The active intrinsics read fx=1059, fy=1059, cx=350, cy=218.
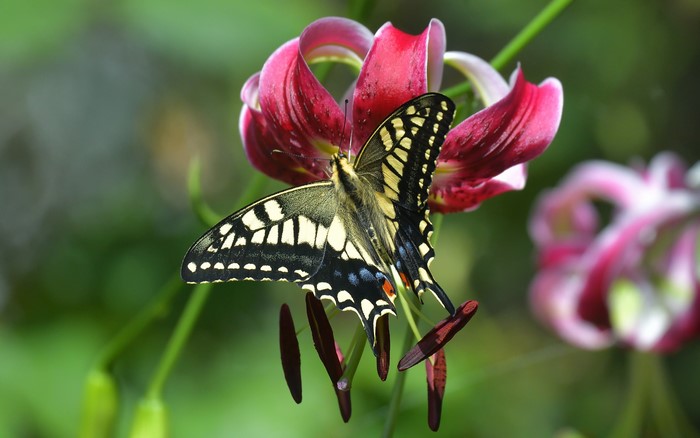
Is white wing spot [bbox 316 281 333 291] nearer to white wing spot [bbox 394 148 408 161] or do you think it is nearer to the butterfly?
the butterfly

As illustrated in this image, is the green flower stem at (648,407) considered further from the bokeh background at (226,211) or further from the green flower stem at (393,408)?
the green flower stem at (393,408)

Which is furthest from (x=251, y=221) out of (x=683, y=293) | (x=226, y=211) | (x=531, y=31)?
(x=226, y=211)

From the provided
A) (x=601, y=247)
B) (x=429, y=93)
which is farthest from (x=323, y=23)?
(x=601, y=247)

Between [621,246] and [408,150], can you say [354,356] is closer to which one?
[408,150]

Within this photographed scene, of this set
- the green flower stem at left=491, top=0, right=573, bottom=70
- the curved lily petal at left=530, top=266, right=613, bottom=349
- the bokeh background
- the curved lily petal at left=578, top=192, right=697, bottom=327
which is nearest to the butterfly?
the green flower stem at left=491, top=0, right=573, bottom=70

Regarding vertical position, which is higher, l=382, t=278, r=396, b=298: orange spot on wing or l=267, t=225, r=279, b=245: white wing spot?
l=267, t=225, r=279, b=245: white wing spot

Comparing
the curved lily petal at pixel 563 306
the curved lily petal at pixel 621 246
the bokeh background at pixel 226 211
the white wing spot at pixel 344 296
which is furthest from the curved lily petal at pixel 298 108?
the curved lily petal at pixel 563 306
